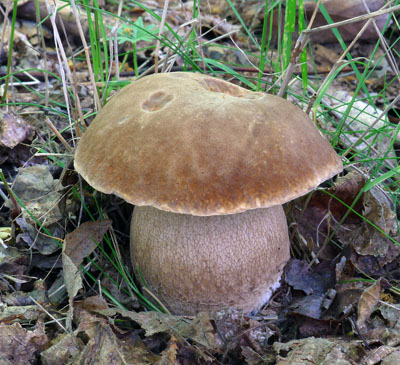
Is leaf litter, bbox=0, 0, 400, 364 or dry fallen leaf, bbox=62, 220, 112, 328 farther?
dry fallen leaf, bbox=62, 220, 112, 328

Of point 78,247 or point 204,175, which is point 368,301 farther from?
point 78,247

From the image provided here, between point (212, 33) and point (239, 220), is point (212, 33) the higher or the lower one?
the lower one

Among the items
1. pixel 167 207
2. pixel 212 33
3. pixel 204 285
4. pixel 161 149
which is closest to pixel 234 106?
pixel 161 149

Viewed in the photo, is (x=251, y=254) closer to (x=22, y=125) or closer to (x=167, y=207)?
(x=167, y=207)


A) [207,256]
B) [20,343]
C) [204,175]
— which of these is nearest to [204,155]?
[204,175]

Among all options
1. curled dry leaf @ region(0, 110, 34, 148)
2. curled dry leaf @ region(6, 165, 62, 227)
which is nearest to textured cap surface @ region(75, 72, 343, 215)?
curled dry leaf @ region(6, 165, 62, 227)

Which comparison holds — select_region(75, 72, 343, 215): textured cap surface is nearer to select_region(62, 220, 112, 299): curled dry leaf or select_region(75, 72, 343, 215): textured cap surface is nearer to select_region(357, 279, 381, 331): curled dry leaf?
select_region(62, 220, 112, 299): curled dry leaf
